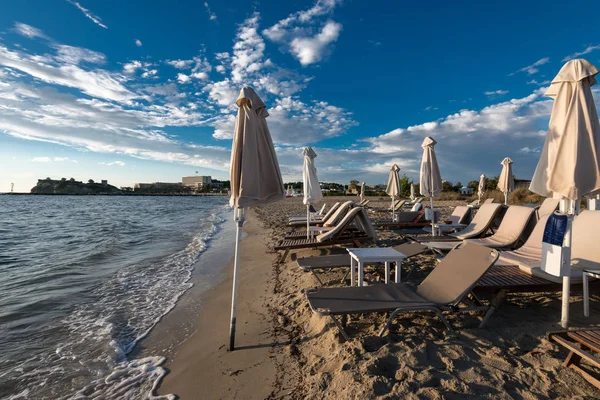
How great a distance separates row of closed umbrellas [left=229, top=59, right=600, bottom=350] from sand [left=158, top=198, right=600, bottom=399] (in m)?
0.40

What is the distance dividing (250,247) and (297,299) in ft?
15.8

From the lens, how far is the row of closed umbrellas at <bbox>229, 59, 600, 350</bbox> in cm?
277

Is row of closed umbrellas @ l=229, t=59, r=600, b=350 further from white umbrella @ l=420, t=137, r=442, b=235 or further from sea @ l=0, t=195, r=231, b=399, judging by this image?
white umbrella @ l=420, t=137, r=442, b=235

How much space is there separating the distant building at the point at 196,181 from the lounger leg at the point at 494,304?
129 metres

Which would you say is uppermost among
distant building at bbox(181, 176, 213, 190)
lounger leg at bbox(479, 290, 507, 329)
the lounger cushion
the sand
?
distant building at bbox(181, 176, 213, 190)

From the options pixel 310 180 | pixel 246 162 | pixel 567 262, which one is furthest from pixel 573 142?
pixel 310 180

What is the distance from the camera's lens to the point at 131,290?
17.9 ft

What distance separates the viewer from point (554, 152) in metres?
2.98

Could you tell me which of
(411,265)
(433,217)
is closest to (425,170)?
(433,217)

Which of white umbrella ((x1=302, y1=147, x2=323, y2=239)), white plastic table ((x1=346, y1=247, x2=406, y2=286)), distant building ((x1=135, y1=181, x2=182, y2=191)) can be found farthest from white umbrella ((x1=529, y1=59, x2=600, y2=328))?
distant building ((x1=135, y1=181, x2=182, y2=191))

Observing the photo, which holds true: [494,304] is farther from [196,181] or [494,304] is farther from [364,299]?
[196,181]

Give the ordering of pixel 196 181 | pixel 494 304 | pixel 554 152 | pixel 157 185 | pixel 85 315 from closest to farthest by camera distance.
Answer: pixel 554 152 < pixel 494 304 < pixel 85 315 < pixel 157 185 < pixel 196 181

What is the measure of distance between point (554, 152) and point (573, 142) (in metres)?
0.20

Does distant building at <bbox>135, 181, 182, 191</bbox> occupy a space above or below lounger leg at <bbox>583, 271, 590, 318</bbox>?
above
